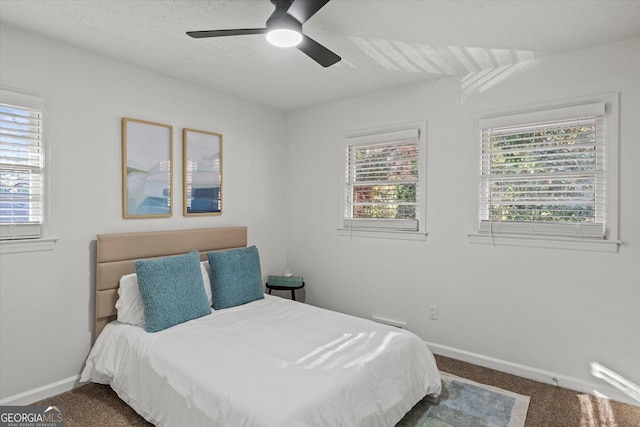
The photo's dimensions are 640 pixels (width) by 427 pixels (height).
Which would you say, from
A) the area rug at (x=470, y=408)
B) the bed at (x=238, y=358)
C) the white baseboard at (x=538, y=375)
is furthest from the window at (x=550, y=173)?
the bed at (x=238, y=358)

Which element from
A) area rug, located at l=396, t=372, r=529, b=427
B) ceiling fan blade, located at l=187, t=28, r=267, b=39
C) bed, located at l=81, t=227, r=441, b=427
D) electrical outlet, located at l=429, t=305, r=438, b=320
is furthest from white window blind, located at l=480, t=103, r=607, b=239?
ceiling fan blade, located at l=187, t=28, r=267, b=39

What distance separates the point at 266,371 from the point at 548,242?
7.87 ft

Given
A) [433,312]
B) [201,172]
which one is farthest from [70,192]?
[433,312]

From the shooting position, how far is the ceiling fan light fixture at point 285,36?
6.22 feet

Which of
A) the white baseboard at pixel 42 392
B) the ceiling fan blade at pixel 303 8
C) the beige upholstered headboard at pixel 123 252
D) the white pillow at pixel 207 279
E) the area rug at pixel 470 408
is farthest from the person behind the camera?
the white pillow at pixel 207 279

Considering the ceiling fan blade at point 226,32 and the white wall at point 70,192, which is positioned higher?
the ceiling fan blade at point 226,32

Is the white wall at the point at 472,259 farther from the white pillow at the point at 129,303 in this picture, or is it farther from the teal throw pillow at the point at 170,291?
the white pillow at the point at 129,303

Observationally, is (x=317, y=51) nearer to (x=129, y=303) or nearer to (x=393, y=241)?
(x=393, y=241)

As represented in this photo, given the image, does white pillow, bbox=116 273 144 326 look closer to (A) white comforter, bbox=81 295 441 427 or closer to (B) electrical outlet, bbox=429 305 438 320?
(A) white comforter, bbox=81 295 441 427

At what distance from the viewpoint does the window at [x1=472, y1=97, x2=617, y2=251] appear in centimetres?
264

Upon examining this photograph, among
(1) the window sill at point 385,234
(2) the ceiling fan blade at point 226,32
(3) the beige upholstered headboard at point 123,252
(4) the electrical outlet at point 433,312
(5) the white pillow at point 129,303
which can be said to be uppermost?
(2) the ceiling fan blade at point 226,32

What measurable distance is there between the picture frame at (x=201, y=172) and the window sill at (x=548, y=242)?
101 inches

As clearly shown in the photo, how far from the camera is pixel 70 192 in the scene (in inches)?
106

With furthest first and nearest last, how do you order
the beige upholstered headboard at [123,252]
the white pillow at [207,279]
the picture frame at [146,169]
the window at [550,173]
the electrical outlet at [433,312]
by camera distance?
the electrical outlet at [433,312]
the white pillow at [207,279]
the picture frame at [146,169]
the beige upholstered headboard at [123,252]
the window at [550,173]
